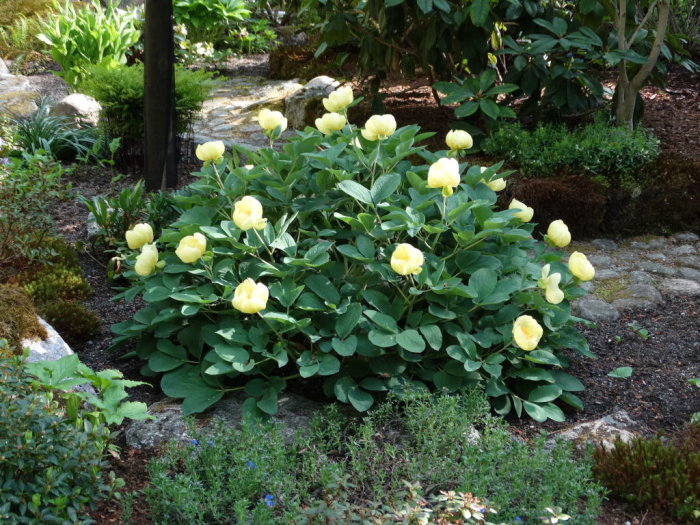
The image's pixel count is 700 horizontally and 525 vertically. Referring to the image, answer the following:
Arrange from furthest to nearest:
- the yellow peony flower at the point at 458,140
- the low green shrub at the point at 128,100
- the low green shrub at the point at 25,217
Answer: the low green shrub at the point at 128,100 → the low green shrub at the point at 25,217 → the yellow peony flower at the point at 458,140

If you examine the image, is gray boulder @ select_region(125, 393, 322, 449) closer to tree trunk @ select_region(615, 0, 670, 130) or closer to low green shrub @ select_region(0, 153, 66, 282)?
low green shrub @ select_region(0, 153, 66, 282)

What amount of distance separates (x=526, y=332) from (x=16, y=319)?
214 centimetres

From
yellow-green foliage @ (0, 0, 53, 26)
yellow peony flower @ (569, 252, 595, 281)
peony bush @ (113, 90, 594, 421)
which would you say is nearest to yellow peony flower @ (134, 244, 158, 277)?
peony bush @ (113, 90, 594, 421)

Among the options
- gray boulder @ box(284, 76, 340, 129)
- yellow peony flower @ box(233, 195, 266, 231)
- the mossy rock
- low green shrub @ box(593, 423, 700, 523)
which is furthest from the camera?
gray boulder @ box(284, 76, 340, 129)

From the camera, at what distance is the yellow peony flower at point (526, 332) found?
10.2ft

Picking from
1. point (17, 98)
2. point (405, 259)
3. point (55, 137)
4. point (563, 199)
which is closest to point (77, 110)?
point (55, 137)

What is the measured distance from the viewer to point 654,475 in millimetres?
2715

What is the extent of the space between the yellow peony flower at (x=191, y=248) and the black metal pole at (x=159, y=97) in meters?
2.70

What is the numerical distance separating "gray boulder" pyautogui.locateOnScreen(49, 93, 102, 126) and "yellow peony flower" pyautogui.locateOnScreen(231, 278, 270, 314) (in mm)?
4897

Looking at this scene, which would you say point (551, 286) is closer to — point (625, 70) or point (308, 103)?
point (625, 70)

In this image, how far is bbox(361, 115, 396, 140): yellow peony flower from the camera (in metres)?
3.53

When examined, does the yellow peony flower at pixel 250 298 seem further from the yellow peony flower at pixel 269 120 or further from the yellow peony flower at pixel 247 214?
the yellow peony flower at pixel 269 120

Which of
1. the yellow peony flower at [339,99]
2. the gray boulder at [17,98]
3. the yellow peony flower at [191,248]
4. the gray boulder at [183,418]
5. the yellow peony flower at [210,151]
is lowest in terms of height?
the gray boulder at [183,418]

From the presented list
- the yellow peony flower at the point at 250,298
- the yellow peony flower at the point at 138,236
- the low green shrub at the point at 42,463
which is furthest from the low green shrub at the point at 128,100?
the low green shrub at the point at 42,463
